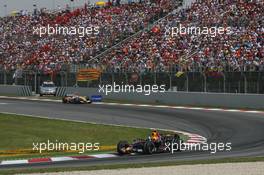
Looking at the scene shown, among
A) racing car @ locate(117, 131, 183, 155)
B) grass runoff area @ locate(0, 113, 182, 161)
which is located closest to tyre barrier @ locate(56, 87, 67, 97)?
grass runoff area @ locate(0, 113, 182, 161)

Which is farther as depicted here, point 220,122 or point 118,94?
point 118,94

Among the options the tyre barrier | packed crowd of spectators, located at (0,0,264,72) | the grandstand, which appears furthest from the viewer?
the tyre barrier

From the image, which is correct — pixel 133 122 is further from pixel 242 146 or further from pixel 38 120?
pixel 242 146

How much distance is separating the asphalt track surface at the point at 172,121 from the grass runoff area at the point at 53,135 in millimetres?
1997

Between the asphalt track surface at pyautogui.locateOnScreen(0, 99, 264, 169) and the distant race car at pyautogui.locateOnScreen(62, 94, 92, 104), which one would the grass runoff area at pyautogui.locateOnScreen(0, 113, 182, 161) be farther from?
the distant race car at pyautogui.locateOnScreen(62, 94, 92, 104)

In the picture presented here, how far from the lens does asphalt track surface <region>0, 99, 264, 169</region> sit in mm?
17188

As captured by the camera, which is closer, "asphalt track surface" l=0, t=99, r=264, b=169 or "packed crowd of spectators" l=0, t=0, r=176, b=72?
"asphalt track surface" l=0, t=99, r=264, b=169

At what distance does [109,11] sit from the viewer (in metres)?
52.8

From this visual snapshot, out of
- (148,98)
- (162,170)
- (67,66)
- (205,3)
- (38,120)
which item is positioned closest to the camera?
(162,170)

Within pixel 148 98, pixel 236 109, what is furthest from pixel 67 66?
pixel 236 109

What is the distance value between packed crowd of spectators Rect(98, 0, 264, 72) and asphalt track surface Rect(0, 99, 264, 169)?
11.5 ft

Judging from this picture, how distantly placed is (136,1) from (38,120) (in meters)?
26.1

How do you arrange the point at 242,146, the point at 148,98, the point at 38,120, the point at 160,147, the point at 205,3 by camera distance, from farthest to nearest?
the point at 205,3, the point at 148,98, the point at 38,120, the point at 242,146, the point at 160,147

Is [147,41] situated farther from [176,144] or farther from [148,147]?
[148,147]
